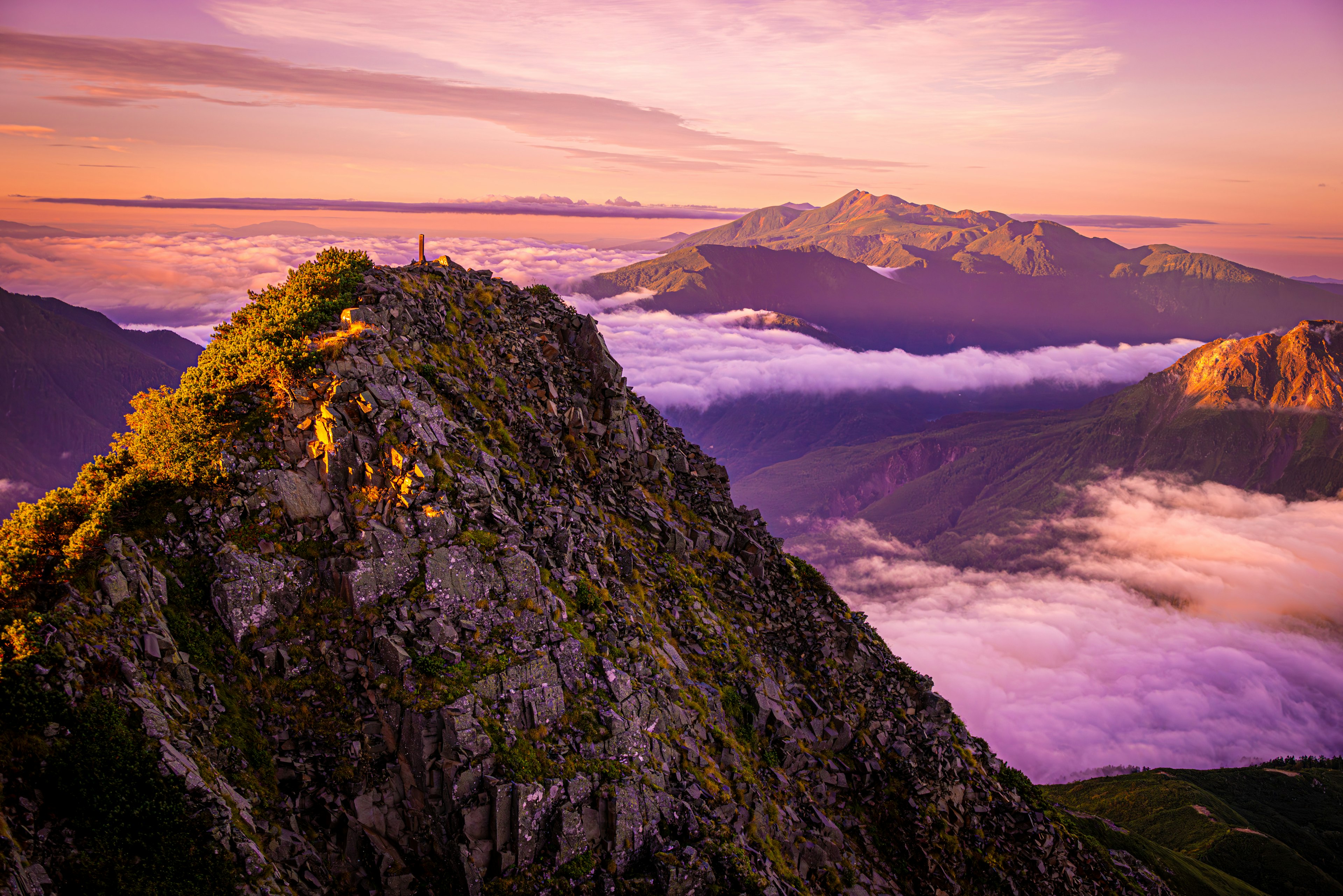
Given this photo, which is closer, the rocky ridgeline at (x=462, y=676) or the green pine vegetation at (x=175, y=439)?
the green pine vegetation at (x=175, y=439)

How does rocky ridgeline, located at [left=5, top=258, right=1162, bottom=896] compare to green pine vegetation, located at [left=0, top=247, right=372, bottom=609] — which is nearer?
green pine vegetation, located at [left=0, top=247, right=372, bottom=609]

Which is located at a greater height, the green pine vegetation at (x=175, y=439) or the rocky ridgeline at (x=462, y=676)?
the green pine vegetation at (x=175, y=439)

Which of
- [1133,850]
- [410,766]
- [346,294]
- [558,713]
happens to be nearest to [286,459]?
[346,294]

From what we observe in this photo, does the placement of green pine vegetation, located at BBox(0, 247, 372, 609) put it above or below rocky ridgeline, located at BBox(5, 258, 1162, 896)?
above

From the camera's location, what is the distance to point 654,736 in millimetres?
36281

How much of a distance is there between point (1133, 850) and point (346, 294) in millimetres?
166894

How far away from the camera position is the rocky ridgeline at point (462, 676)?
90.0 feet

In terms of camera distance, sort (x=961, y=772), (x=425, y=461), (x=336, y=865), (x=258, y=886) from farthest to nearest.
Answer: (x=961, y=772), (x=425, y=461), (x=336, y=865), (x=258, y=886)

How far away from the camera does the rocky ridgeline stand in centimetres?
2742

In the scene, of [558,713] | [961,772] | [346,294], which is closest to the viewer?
[558,713]

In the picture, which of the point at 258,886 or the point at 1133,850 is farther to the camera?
the point at 1133,850

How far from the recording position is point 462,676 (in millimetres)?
31328

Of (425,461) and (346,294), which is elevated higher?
(346,294)

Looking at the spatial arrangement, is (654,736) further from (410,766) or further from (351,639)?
(351,639)
